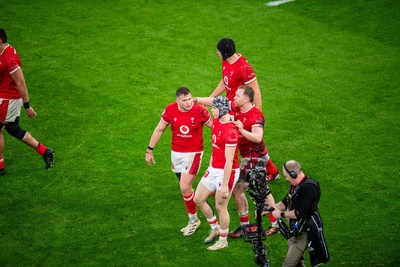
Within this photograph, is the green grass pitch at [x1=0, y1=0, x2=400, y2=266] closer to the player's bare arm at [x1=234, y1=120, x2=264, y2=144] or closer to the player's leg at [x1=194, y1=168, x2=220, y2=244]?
the player's leg at [x1=194, y1=168, x2=220, y2=244]

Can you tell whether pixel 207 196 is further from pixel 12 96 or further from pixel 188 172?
pixel 12 96

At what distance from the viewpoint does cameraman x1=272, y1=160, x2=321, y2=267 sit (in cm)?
647

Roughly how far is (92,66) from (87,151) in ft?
11.2

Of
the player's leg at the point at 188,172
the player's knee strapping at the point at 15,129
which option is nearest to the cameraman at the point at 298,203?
the player's leg at the point at 188,172

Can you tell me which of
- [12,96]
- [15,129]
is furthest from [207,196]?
[12,96]

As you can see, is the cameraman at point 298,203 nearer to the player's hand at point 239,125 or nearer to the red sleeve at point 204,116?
the player's hand at point 239,125

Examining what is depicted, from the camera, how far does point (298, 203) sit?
653 centimetres

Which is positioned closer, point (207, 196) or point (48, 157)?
point (207, 196)

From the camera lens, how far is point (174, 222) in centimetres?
854

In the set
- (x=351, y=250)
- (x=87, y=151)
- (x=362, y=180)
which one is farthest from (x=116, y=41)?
(x=351, y=250)

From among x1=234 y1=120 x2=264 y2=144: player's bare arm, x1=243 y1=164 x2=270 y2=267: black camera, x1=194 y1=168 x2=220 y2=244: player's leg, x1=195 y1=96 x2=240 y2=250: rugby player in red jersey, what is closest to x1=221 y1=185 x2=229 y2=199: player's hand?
x1=195 y1=96 x2=240 y2=250: rugby player in red jersey

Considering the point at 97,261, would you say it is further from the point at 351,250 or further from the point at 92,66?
the point at 92,66

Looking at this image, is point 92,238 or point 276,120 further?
point 276,120

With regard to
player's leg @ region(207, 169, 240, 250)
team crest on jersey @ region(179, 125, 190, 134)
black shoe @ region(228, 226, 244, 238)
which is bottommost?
black shoe @ region(228, 226, 244, 238)
